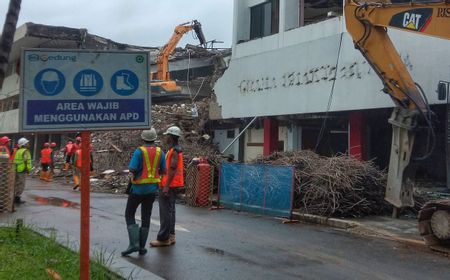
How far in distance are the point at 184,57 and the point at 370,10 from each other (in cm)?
2871

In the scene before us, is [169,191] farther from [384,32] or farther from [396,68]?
[384,32]

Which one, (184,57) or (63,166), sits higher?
(184,57)

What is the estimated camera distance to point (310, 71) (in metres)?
19.4

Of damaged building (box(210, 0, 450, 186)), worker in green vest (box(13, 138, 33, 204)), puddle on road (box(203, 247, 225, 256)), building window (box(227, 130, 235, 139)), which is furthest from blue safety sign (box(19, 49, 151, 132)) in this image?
building window (box(227, 130, 235, 139))

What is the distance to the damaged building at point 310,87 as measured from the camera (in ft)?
52.3

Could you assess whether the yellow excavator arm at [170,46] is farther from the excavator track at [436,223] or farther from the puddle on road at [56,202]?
the excavator track at [436,223]

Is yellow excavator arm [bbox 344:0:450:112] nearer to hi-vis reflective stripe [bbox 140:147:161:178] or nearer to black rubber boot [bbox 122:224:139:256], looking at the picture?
hi-vis reflective stripe [bbox 140:147:161:178]

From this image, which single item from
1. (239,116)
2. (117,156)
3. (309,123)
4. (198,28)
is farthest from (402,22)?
(198,28)

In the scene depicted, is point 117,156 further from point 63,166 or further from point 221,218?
point 221,218

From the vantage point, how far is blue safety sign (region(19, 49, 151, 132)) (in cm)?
469

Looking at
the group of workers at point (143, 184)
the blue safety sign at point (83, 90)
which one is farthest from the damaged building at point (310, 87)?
the blue safety sign at point (83, 90)

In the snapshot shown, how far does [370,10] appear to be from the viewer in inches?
476

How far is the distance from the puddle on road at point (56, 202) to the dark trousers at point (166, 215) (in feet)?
20.0

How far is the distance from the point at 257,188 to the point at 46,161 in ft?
47.5
